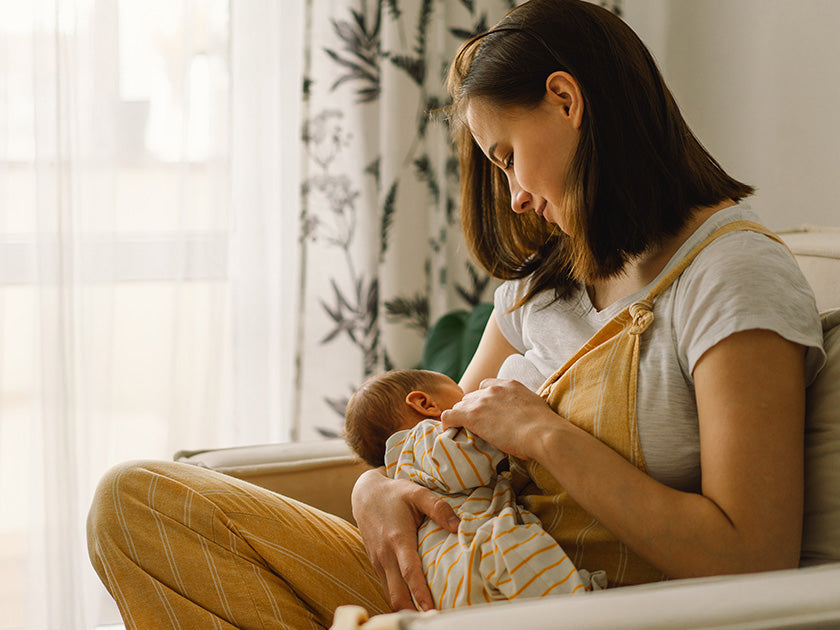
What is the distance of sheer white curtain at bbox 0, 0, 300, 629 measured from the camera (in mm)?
2121

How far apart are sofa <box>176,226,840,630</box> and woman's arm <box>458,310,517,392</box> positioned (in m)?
0.26

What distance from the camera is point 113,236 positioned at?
219 centimetres

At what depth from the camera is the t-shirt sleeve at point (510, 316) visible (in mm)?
1408

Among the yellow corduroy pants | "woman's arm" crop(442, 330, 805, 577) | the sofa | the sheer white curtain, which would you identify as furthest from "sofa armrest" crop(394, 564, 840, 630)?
the sheer white curtain

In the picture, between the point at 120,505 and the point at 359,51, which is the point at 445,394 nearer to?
the point at 120,505

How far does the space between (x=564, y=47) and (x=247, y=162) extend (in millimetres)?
1445

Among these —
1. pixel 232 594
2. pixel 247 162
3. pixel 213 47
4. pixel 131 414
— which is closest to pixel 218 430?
pixel 131 414

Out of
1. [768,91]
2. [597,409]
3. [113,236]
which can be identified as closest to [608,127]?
[597,409]

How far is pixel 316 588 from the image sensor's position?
1105 mm

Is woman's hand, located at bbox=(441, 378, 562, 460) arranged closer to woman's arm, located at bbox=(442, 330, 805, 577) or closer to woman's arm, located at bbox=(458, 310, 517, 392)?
woman's arm, located at bbox=(442, 330, 805, 577)

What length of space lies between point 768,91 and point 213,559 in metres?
1.55

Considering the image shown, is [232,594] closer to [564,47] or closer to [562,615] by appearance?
[562,615]

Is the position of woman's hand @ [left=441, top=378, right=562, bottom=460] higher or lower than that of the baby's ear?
higher

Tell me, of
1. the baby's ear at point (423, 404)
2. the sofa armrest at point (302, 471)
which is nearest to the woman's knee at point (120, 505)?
the sofa armrest at point (302, 471)
